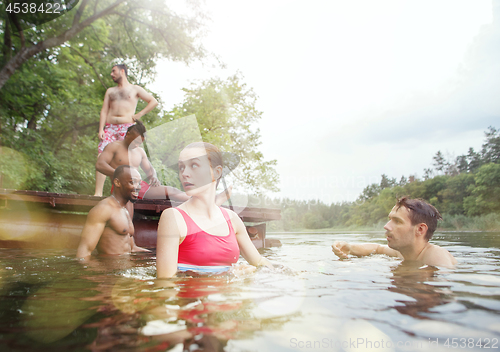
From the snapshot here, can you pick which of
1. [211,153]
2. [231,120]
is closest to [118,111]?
[211,153]

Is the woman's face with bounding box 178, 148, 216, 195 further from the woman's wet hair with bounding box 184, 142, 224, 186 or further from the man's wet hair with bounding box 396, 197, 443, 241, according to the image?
the man's wet hair with bounding box 396, 197, 443, 241

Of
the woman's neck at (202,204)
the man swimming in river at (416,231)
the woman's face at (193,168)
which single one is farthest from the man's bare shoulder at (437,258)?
the woman's face at (193,168)

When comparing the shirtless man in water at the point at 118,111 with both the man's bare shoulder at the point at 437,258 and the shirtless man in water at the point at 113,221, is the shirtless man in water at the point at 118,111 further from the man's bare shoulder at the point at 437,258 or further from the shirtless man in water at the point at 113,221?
the man's bare shoulder at the point at 437,258

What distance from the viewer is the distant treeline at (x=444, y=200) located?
53219 millimetres

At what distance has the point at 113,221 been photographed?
15.0 ft

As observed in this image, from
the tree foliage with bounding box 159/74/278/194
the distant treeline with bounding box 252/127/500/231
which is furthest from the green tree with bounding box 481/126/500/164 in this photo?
the tree foliage with bounding box 159/74/278/194

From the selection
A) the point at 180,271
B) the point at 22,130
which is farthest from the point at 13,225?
the point at 22,130

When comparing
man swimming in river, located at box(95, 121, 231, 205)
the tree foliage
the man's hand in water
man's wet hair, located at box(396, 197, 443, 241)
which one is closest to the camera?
man's wet hair, located at box(396, 197, 443, 241)

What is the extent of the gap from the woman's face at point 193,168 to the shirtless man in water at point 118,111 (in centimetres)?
405

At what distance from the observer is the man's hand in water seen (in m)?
5.00

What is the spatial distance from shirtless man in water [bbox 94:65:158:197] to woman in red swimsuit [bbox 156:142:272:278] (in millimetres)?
4053

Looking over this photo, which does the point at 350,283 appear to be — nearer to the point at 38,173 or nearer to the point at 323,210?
the point at 38,173

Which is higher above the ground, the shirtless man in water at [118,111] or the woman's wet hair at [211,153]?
the shirtless man in water at [118,111]

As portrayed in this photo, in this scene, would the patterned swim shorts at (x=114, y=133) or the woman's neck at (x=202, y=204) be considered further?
the patterned swim shorts at (x=114, y=133)
